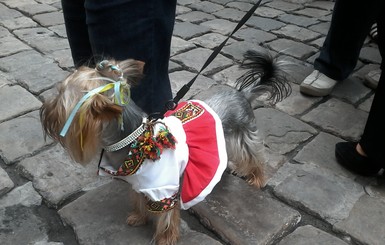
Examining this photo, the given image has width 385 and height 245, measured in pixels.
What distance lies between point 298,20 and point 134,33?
3.84 meters

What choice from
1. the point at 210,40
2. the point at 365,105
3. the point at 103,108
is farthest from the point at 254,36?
the point at 103,108

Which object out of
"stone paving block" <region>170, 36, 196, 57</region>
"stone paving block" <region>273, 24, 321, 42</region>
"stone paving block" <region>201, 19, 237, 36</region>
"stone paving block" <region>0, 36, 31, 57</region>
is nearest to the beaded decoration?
"stone paving block" <region>170, 36, 196, 57</region>

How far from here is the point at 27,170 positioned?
271cm

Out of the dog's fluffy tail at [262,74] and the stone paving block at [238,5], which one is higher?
the dog's fluffy tail at [262,74]

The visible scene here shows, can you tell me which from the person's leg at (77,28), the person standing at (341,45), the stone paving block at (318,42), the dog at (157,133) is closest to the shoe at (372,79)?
the person standing at (341,45)

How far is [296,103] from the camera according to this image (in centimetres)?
360

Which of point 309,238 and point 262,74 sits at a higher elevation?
point 262,74

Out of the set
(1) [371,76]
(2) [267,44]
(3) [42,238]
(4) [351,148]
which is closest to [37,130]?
(3) [42,238]

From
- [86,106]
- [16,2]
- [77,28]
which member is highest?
[86,106]

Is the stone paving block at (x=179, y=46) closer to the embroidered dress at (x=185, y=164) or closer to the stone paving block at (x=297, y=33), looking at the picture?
the stone paving block at (x=297, y=33)

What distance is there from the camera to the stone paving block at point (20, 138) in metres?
2.86

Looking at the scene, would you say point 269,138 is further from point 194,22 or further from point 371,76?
point 194,22

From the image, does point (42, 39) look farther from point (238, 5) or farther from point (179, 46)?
point (238, 5)

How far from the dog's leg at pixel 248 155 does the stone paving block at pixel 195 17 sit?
3054 mm
